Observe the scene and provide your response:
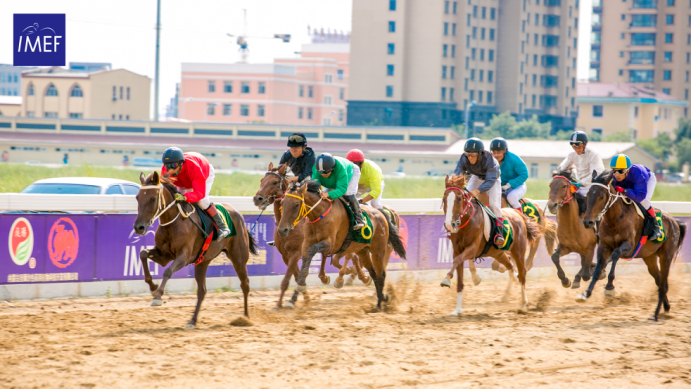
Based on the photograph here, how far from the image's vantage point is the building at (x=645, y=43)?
99.1 metres

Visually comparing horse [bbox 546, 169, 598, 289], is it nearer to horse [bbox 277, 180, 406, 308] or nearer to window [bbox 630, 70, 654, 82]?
horse [bbox 277, 180, 406, 308]

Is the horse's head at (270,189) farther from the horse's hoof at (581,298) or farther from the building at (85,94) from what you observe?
the building at (85,94)

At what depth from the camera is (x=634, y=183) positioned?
1136 centimetres

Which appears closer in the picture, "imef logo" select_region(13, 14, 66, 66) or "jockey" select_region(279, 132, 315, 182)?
"jockey" select_region(279, 132, 315, 182)

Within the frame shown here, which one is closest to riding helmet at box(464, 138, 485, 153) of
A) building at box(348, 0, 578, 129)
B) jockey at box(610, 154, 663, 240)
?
jockey at box(610, 154, 663, 240)

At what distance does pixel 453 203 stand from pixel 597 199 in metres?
2.39

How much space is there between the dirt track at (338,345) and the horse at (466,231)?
65 cm

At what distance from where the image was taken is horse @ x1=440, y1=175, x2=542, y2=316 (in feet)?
33.3

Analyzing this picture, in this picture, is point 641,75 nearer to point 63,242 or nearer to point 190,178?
point 63,242

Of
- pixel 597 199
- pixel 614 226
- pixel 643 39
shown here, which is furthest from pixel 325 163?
pixel 643 39

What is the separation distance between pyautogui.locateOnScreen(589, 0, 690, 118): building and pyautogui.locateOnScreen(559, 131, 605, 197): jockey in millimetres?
95317

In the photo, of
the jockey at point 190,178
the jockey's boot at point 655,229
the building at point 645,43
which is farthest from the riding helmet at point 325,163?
the building at point 645,43

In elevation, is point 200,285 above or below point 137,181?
below

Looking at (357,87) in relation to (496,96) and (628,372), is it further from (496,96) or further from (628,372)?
(628,372)
